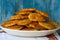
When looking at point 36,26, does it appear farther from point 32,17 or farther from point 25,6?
point 25,6

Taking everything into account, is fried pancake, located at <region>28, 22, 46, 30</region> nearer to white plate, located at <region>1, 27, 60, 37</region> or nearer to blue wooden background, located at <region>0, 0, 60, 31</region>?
white plate, located at <region>1, 27, 60, 37</region>

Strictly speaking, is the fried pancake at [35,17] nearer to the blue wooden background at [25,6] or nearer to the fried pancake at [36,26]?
the fried pancake at [36,26]

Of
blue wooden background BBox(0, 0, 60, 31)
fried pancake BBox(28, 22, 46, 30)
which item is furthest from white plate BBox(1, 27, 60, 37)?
blue wooden background BBox(0, 0, 60, 31)

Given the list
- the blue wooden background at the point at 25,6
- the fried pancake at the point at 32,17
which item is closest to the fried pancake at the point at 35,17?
the fried pancake at the point at 32,17

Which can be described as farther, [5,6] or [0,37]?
[5,6]

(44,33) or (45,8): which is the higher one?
(45,8)

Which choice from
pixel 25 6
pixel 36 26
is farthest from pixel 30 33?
pixel 25 6

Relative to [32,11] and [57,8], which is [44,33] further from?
[57,8]

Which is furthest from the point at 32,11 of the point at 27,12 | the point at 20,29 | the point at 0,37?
the point at 0,37
